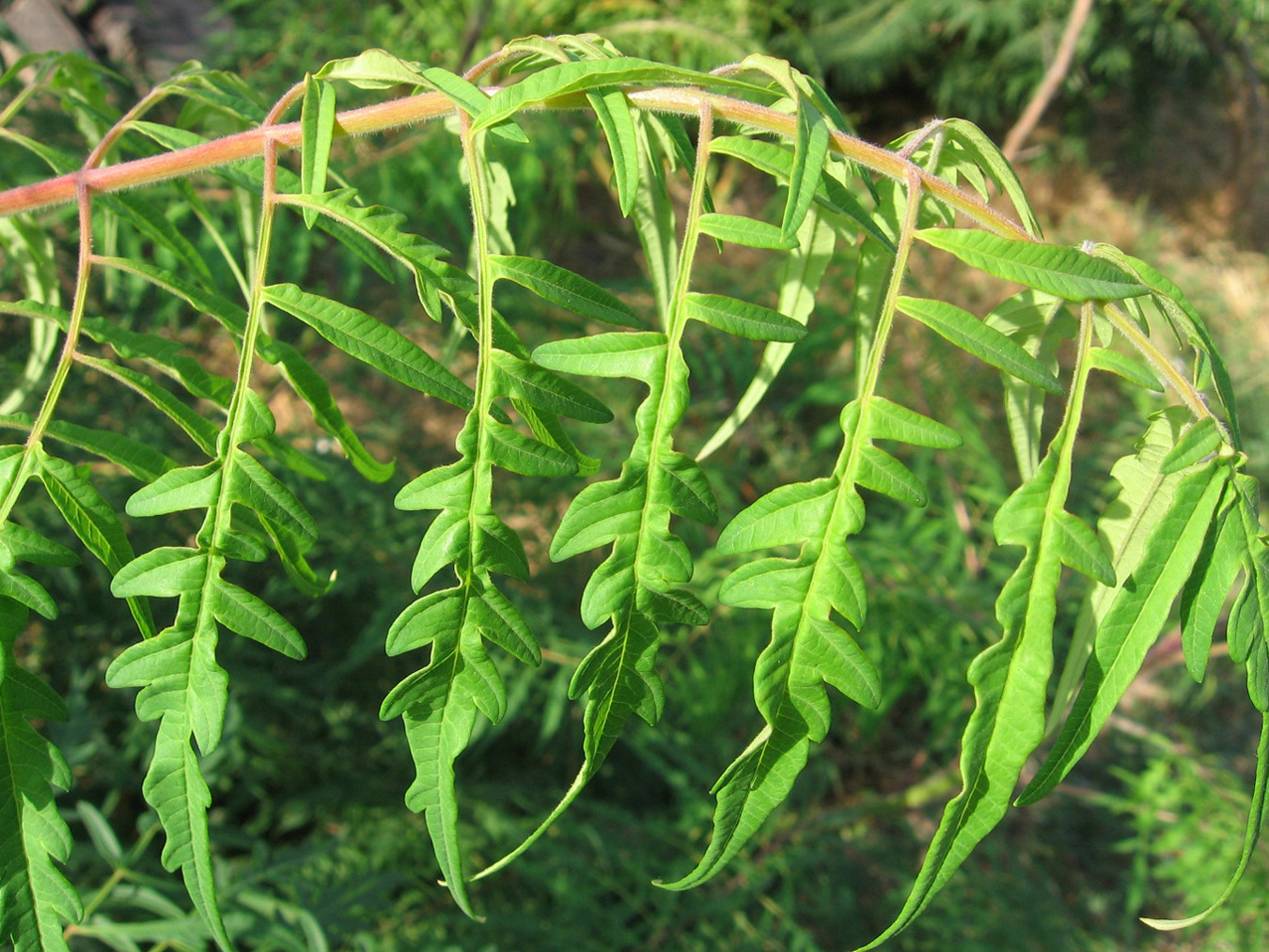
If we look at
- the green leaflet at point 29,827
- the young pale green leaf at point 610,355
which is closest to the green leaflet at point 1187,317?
the young pale green leaf at point 610,355

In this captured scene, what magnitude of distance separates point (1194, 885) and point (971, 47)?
8.55ft

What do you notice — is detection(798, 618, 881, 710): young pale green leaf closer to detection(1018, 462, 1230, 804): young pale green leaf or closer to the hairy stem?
detection(1018, 462, 1230, 804): young pale green leaf

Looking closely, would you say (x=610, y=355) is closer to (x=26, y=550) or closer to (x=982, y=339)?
(x=982, y=339)

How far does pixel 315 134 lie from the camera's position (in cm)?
46

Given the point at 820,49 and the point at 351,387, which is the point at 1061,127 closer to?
the point at 820,49

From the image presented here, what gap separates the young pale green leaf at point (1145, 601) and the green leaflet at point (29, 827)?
453 millimetres

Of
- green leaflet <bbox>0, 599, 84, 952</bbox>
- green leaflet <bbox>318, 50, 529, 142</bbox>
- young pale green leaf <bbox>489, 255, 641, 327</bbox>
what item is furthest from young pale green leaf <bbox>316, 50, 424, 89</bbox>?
green leaflet <bbox>0, 599, 84, 952</bbox>

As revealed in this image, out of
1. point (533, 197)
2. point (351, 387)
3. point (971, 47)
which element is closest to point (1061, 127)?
point (971, 47)

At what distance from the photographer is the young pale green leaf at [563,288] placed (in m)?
0.43

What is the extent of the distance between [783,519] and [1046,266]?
16 cm

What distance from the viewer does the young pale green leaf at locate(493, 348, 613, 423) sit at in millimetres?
426

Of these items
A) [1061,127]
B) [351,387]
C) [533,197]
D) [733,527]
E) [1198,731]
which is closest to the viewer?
[733,527]

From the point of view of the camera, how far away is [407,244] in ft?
1.49

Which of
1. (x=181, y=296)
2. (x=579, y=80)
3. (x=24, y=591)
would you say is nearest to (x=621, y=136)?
(x=579, y=80)
